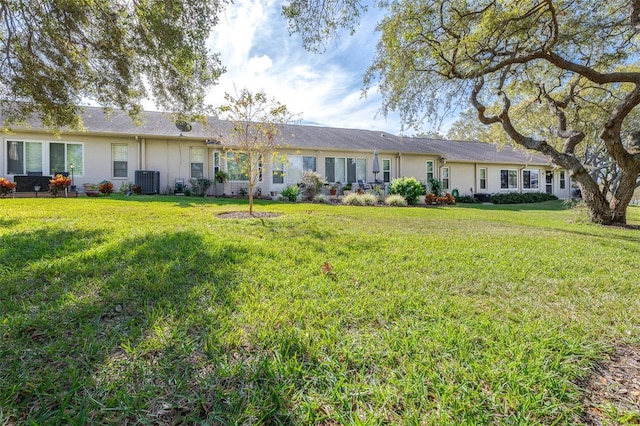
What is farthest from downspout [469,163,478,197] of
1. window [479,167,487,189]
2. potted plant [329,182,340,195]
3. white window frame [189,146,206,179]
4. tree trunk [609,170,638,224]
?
white window frame [189,146,206,179]

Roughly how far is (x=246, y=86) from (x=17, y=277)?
19.2ft

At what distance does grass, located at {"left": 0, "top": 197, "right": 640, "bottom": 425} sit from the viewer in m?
1.45

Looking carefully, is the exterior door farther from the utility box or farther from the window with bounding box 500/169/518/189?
the utility box

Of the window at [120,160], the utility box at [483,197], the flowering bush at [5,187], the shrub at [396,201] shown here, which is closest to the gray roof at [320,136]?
the window at [120,160]

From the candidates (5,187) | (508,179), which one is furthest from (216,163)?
(508,179)

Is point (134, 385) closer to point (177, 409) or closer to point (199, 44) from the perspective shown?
point (177, 409)

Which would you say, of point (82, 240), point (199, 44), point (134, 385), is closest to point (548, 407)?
point (134, 385)

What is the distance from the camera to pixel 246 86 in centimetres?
713

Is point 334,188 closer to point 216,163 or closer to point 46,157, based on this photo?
point 216,163

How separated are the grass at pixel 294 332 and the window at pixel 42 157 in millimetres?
11924

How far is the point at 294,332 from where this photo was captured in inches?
82.2

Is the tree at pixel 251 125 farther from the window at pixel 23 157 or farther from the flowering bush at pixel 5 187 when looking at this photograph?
the window at pixel 23 157

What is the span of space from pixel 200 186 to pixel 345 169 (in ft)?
27.1

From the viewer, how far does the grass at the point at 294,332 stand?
4.75 feet
